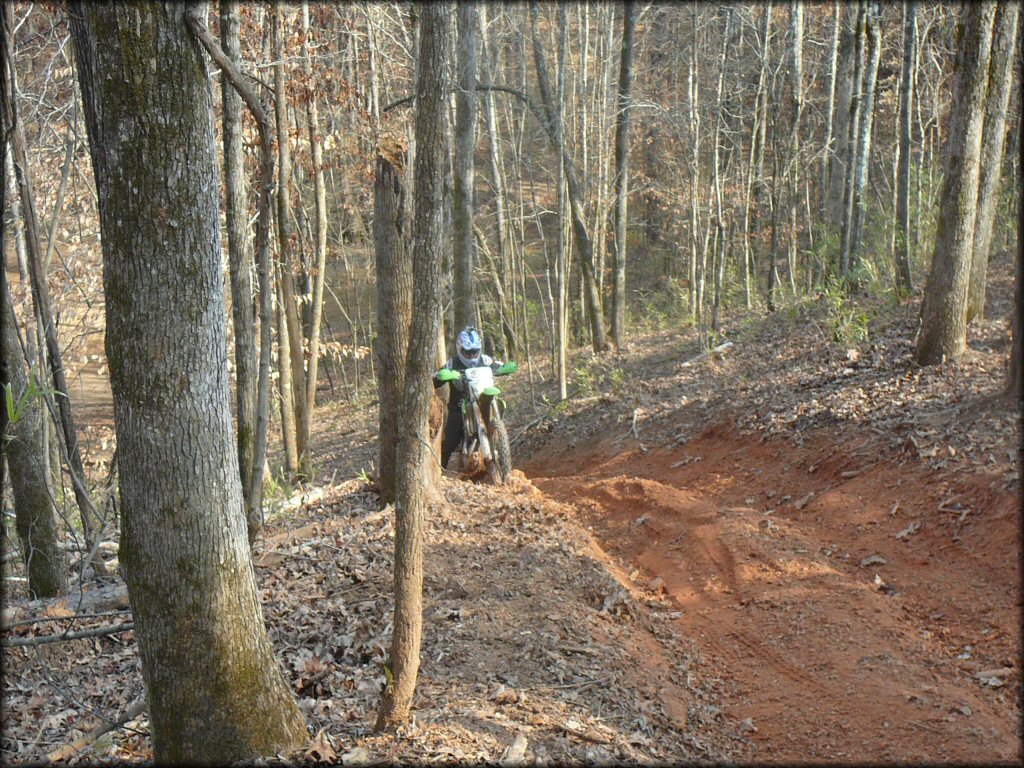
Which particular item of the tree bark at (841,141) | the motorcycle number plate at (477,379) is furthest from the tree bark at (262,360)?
the tree bark at (841,141)

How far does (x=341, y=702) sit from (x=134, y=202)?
3322mm

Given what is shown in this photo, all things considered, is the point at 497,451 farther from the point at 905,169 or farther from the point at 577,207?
the point at 905,169

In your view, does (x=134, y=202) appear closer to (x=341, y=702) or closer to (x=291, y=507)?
(x=341, y=702)

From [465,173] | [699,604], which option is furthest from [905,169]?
[699,604]

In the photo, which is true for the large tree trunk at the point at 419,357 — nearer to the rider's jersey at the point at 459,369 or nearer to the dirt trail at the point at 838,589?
the dirt trail at the point at 838,589

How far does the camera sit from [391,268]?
7.96 meters

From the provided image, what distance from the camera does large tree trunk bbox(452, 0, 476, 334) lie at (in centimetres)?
1336

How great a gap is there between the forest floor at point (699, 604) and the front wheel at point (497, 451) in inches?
16.1

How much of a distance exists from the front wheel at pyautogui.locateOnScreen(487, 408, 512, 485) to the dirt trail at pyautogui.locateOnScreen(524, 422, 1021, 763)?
2.82 feet

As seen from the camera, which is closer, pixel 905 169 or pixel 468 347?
pixel 468 347

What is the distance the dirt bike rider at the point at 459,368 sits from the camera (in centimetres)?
1052

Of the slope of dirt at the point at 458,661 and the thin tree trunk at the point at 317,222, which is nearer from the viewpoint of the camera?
the slope of dirt at the point at 458,661

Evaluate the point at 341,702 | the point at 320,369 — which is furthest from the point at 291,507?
the point at 320,369

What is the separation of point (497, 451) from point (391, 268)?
138 inches
